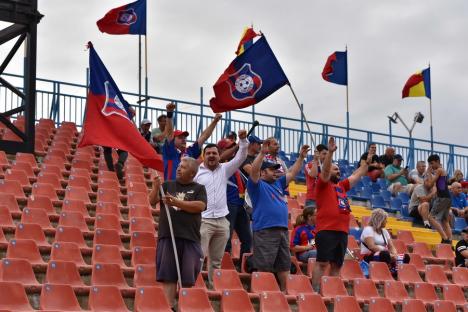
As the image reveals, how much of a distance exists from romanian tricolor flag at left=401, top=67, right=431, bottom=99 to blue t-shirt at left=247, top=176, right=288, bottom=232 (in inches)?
466

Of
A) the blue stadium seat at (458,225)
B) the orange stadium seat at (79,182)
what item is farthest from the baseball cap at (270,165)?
the blue stadium seat at (458,225)

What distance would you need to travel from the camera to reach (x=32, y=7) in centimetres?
1628

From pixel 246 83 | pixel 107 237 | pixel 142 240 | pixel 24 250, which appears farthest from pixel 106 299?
pixel 246 83

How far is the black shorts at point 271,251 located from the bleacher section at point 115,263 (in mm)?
229

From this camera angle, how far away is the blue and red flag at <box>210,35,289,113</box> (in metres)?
12.9

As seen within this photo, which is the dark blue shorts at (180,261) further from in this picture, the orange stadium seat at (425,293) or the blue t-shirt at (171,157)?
the orange stadium seat at (425,293)

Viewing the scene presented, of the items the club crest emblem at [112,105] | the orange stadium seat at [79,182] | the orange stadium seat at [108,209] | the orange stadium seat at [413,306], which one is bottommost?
the orange stadium seat at [413,306]

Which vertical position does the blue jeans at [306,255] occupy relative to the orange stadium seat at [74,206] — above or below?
below

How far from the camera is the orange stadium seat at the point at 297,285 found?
11406 millimetres

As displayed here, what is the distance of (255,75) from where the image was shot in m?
12.9

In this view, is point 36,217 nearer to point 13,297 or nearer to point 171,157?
point 171,157

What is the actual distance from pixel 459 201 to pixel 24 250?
430 inches

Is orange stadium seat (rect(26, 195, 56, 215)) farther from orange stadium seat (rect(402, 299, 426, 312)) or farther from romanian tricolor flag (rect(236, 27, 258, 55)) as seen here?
romanian tricolor flag (rect(236, 27, 258, 55))

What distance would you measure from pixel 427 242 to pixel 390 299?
4.70 metres
